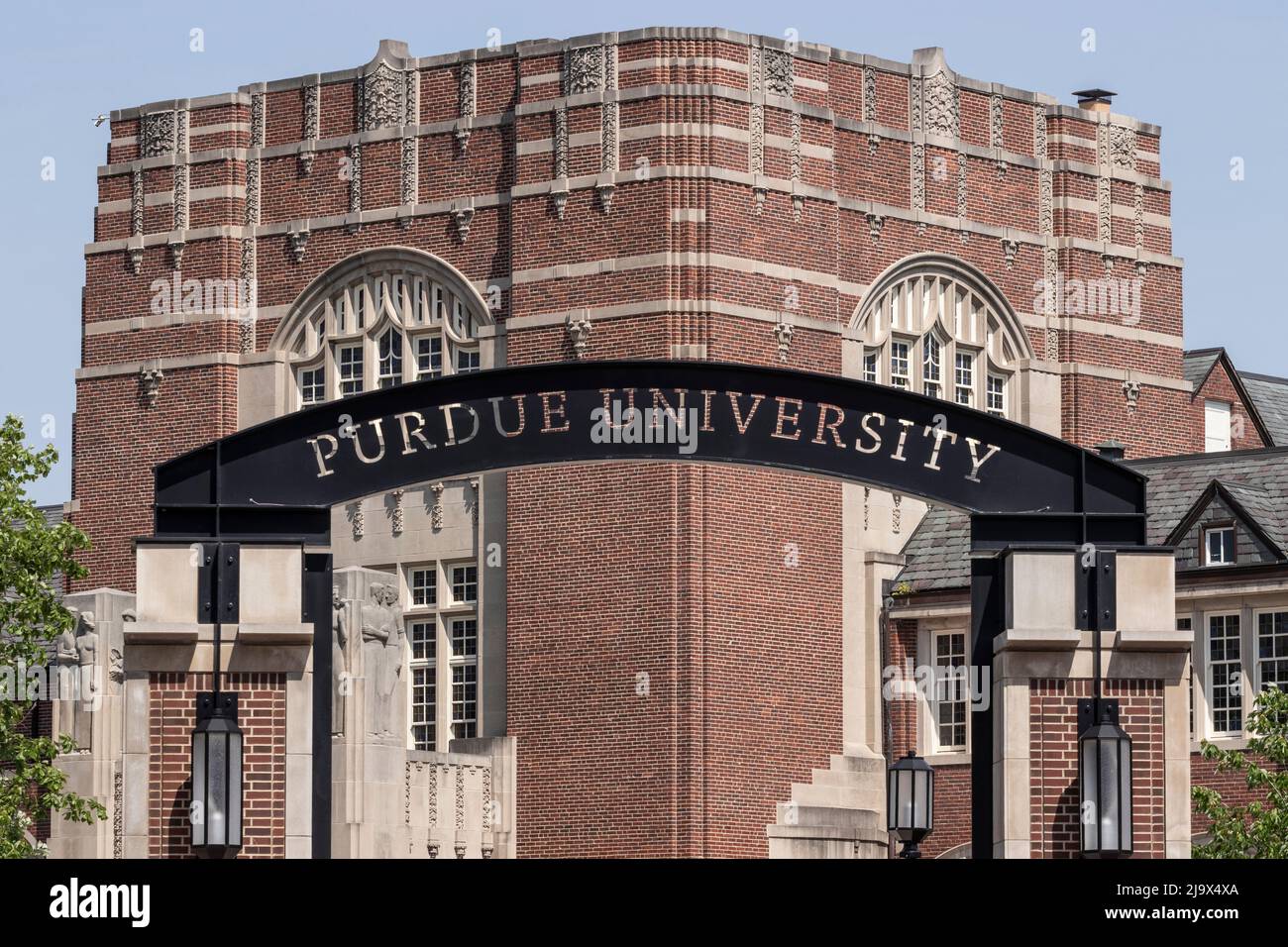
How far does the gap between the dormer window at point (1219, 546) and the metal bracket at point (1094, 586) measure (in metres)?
23.1

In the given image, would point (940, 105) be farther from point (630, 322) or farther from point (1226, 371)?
point (1226, 371)

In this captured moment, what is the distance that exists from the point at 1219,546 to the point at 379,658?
13.4 m

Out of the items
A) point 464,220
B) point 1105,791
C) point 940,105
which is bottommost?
point 1105,791

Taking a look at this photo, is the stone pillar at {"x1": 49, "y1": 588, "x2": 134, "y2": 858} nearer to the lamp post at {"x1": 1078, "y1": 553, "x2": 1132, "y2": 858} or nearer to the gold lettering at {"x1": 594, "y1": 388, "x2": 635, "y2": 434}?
the gold lettering at {"x1": 594, "y1": 388, "x2": 635, "y2": 434}

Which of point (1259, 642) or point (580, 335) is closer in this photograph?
point (1259, 642)

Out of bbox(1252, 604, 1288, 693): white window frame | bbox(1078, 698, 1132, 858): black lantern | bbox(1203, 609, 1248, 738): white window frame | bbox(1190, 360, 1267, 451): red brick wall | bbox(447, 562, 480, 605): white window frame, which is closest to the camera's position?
bbox(1078, 698, 1132, 858): black lantern

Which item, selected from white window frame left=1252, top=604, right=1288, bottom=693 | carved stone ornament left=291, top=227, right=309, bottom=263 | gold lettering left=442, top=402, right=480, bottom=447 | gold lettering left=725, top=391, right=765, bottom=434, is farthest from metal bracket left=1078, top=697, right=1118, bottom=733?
carved stone ornament left=291, top=227, right=309, bottom=263

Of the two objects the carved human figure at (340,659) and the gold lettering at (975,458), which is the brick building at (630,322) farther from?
the gold lettering at (975,458)

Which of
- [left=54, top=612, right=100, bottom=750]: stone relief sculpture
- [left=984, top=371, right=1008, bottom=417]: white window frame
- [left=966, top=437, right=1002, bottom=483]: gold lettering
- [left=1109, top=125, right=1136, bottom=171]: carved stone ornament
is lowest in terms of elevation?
[left=54, top=612, right=100, bottom=750]: stone relief sculpture

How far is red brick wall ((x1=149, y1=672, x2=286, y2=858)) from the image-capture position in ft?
79.6

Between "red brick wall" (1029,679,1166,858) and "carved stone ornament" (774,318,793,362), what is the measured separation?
24.7 metres

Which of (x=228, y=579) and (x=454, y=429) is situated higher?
(x=454, y=429)

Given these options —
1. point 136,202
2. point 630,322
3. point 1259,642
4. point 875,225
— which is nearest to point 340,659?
point 630,322

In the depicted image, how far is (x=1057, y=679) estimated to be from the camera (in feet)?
80.9
